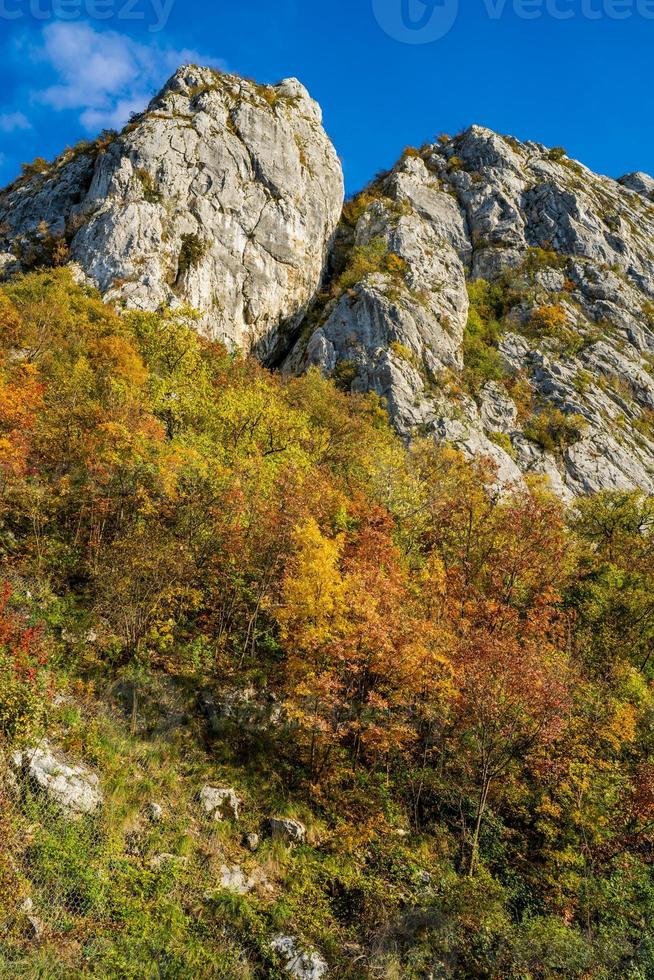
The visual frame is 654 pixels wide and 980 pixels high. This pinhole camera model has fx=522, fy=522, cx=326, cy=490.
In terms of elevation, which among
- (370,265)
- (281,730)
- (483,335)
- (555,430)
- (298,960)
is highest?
(483,335)

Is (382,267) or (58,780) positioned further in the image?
(382,267)

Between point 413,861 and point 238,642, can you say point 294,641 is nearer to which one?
point 238,642

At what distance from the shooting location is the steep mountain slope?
49.8m

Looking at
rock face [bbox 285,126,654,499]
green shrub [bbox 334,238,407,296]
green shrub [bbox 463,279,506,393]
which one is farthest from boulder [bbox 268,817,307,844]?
green shrub [bbox 334,238,407,296]

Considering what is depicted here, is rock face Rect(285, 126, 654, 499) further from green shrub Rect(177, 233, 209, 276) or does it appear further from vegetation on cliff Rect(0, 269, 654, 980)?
vegetation on cliff Rect(0, 269, 654, 980)

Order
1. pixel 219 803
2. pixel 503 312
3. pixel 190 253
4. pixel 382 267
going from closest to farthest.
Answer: pixel 219 803, pixel 190 253, pixel 382 267, pixel 503 312

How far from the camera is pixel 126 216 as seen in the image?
47.8 m

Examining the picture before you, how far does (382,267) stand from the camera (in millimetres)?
60250

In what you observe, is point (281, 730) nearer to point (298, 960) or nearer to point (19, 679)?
point (298, 960)

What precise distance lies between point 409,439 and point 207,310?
23.2 metres

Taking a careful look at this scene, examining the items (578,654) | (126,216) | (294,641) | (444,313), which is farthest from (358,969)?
(444,313)

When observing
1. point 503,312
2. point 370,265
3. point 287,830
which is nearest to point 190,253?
point 370,265

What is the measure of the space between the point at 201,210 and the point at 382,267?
67.8 feet

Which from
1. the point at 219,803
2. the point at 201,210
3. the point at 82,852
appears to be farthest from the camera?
the point at 201,210
